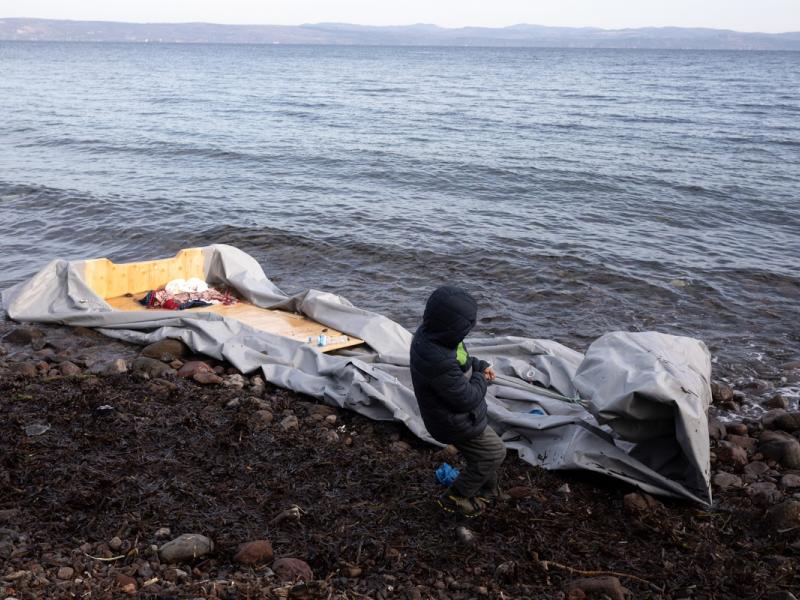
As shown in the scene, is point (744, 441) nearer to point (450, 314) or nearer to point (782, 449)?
point (782, 449)

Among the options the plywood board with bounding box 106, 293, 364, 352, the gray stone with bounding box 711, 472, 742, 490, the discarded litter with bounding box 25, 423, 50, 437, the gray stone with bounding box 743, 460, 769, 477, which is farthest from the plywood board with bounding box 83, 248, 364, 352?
the gray stone with bounding box 743, 460, 769, 477

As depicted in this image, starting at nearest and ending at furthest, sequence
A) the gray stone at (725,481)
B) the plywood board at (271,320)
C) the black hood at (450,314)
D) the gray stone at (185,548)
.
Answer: the gray stone at (185,548) → the black hood at (450,314) → the gray stone at (725,481) → the plywood board at (271,320)

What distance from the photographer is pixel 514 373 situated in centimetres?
884

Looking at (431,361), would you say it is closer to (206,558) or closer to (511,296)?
(206,558)

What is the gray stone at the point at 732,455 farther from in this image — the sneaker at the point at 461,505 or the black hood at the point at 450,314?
the black hood at the point at 450,314

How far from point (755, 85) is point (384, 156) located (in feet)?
149

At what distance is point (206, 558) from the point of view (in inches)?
202

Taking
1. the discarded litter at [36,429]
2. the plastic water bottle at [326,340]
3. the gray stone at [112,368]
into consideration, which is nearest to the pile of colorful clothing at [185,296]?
the gray stone at [112,368]

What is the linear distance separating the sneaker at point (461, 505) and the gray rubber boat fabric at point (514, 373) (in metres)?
1.14

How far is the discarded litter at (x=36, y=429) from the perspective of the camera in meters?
7.00

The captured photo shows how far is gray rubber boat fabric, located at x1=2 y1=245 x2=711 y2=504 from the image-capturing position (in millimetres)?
6348

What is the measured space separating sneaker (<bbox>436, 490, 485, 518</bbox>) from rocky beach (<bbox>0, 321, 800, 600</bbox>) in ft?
0.24

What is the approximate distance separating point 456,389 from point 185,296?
268 inches

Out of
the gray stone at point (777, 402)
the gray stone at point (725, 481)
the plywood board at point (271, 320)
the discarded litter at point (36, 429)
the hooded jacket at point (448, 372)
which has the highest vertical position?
the hooded jacket at point (448, 372)
